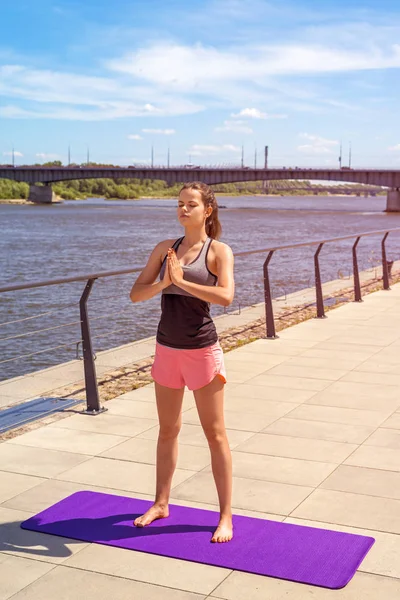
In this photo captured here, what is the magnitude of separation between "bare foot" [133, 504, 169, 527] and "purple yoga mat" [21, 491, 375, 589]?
1.0 inches

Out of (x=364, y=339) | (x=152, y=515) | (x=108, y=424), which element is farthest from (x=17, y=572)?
(x=364, y=339)

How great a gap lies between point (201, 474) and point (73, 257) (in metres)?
35.6

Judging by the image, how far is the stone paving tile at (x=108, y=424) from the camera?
6.50 m

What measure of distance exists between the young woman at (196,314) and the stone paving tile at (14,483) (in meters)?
1.25

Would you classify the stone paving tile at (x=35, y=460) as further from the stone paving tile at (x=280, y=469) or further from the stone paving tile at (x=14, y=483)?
the stone paving tile at (x=280, y=469)

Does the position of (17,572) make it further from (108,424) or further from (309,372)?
(309,372)

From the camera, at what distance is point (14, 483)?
5305 millimetres

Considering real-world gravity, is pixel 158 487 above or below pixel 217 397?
below

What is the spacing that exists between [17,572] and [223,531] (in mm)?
1003

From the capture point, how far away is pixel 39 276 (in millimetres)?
31938

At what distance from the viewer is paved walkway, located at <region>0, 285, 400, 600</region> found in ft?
13.0

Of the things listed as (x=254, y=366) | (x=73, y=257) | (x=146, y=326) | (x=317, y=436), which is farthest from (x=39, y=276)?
(x=317, y=436)

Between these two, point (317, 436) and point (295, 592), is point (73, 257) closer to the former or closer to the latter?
point (317, 436)

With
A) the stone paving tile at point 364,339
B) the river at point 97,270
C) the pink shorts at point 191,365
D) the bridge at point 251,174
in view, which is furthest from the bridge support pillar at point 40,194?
the pink shorts at point 191,365
